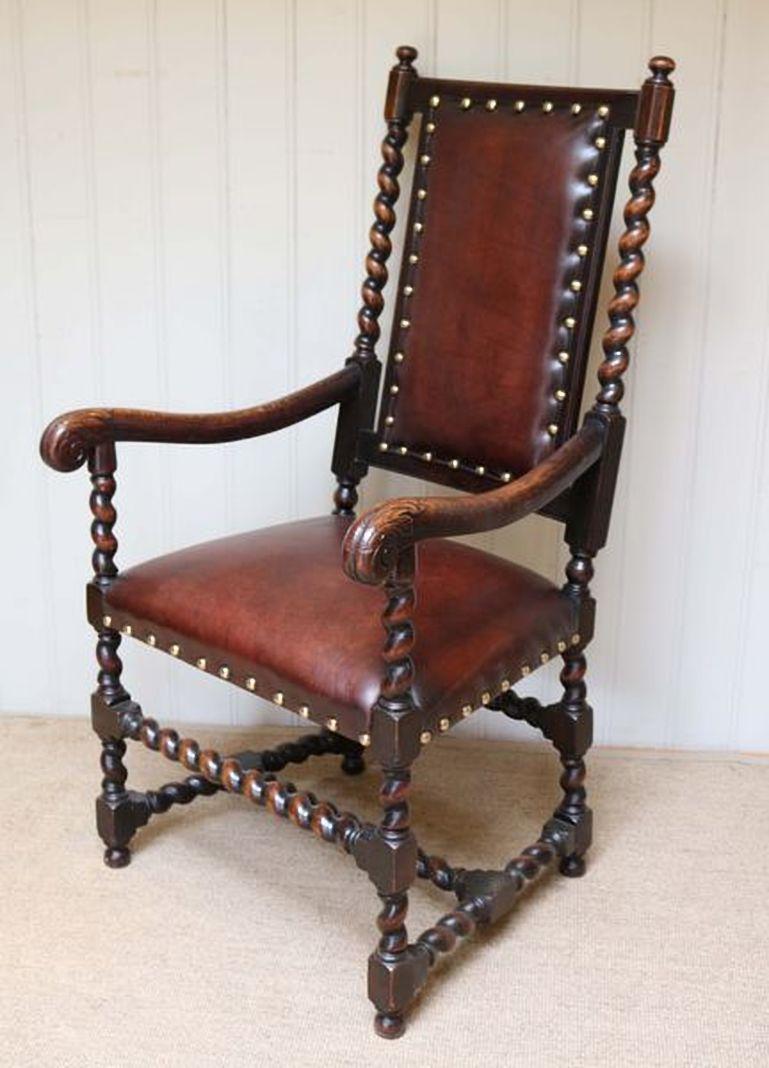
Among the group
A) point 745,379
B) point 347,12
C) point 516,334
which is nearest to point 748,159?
point 745,379

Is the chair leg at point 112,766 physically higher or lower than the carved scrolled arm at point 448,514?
lower

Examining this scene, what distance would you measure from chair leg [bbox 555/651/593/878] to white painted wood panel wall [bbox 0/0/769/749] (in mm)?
402

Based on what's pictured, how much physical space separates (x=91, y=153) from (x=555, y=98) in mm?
813

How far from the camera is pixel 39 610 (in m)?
2.51

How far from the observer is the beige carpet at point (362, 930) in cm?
173

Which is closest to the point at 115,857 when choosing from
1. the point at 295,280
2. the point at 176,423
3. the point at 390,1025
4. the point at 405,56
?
the point at 390,1025

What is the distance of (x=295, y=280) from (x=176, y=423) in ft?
1.57

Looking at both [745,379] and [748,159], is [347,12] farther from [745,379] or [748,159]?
[745,379]

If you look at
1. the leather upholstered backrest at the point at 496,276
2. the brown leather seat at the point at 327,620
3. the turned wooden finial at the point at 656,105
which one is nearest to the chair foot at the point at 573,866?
the brown leather seat at the point at 327,620

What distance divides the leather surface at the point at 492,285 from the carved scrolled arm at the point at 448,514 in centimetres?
13

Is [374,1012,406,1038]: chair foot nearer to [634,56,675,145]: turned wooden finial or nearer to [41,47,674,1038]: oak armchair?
[41,47,674,1038]: oak armchair

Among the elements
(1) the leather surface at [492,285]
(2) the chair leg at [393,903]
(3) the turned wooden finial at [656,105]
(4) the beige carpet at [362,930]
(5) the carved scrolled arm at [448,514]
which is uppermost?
(3) the turned wooden finial at [656,105]

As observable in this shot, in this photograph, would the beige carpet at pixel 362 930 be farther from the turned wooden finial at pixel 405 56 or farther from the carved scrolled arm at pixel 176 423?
the turned wooden finial at pixel 405 56

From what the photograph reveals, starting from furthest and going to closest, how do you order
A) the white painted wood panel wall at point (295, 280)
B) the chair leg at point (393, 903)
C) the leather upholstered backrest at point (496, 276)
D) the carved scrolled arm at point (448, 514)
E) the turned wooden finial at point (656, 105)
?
the white painted wood panel wall at point (295, 280) → the leather upholstered backrest at point (496, 276) → the turned wooden finial at point (656, 105) → the chair leg at point (393, 903) → the carved scrolled arm at point (448, 514)
